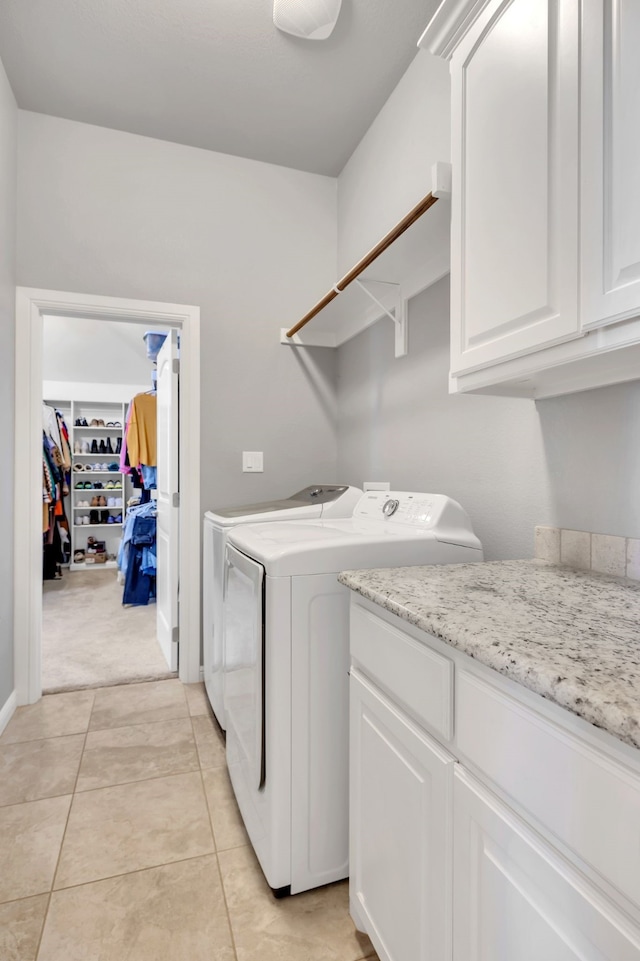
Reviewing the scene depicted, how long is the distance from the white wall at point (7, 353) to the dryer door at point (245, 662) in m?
1.13

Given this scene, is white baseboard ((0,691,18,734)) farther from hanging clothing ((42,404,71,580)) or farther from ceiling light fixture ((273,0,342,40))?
ceiling light fixture ((273,0,342,40))

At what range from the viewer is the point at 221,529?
2.04 m

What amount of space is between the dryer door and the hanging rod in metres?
1.11

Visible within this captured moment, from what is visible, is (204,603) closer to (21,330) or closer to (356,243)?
(21,330)

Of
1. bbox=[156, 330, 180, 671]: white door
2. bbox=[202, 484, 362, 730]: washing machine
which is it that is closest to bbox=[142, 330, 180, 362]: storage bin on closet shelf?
bbox=[156, 330, 180, 671]: white door

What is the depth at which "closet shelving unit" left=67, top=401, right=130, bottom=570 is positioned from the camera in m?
5.85

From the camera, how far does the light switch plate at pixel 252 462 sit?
105 inches

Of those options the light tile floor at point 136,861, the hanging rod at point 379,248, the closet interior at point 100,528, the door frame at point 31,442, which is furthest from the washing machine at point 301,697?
the closet interior at point 100,528

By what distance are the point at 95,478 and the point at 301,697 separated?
18.3 feet

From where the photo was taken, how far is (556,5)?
0.94 meters

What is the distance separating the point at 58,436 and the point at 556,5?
5435 mm

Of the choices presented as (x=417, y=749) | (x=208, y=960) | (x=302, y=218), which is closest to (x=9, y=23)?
(x=302, y=218)

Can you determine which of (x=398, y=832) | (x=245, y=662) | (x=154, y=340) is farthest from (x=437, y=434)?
(x=154, y=340)

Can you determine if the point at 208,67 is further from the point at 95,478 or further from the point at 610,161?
the point at 95,478
